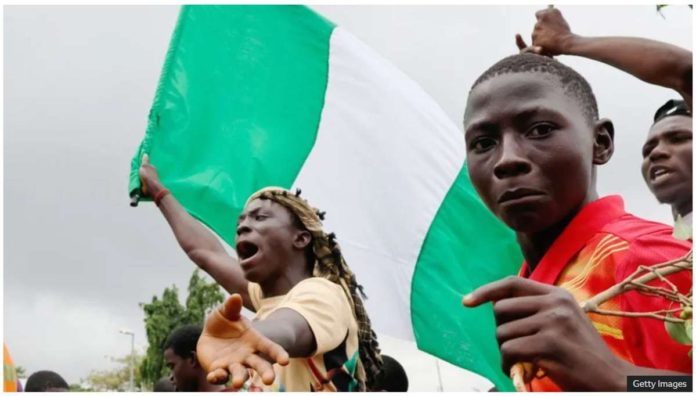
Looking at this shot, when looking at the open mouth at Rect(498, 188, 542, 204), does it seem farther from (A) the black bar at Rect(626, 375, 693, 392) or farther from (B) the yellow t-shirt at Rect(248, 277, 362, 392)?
(B) the yellow t-shirt at Rect(248, 277, 362, 392)

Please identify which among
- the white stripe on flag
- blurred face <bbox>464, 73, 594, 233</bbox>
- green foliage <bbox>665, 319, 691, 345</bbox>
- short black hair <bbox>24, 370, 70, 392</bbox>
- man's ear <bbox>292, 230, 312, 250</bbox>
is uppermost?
the white stripe on flag

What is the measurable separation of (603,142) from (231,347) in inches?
50.6

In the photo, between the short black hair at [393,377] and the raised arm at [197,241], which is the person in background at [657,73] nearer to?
the raised arm at [197,241]

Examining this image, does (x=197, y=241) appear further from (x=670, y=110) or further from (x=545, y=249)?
(x=545, y=249)

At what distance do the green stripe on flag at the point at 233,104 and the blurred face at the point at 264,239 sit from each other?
5.37ft

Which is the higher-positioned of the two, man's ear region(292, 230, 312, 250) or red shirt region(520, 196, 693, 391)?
man's ear region(292, 230, 312, 250)

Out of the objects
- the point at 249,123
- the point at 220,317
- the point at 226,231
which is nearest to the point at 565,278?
the point at 220,317

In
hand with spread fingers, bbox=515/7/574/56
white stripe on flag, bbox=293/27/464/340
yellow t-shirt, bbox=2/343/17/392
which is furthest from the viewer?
white stripe on flag, bbox=293/27/464/340

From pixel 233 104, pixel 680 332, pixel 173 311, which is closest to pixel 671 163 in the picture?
pixel 680 332

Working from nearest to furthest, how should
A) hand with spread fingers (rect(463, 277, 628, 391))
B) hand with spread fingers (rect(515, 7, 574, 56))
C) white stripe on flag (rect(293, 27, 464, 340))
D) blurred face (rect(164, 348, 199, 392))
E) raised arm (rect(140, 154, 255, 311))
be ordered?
hand with spread fingers (rect(463, 277, 628, 391)) → hand with spread fingers (rect(515, 7, 574, 56)) → raised arm (rect(140, 154, 255, 311)) → white stripe on flag (rect(293, 27, 464, 340)) → blurred face (rect(164, 348, 199, 392))

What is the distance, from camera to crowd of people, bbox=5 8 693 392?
6.50 feet

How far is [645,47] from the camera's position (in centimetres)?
238

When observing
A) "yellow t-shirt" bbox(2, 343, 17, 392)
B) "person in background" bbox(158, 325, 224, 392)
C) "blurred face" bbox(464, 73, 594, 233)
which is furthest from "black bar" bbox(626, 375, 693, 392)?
"person in background" bbox(158, 325, 224, 392)

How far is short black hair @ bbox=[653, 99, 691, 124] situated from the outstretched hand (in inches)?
113
